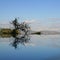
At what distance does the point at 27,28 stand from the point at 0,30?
5.08m

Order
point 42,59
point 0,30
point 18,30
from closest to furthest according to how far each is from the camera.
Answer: point 42,59, point 18,30, point 0,30

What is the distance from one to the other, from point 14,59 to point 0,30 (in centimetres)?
3129

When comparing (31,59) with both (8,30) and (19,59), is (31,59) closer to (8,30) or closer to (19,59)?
(19,59)

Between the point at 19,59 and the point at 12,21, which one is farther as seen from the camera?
the point at 12,21

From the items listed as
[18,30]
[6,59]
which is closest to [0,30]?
[18,30]

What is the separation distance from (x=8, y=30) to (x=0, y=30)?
4.53ft

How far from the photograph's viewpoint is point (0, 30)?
38875 mm

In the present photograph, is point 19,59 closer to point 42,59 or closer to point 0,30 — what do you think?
point 42,59

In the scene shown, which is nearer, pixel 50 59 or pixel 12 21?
pixel 50 59

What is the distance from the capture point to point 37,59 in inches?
311

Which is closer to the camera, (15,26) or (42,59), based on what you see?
(42,59)

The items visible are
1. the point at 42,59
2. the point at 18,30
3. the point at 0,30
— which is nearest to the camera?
the point at 42,59

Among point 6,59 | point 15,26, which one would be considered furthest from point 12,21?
point 6,59

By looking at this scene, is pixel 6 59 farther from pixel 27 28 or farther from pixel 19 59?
pixel 27 28
